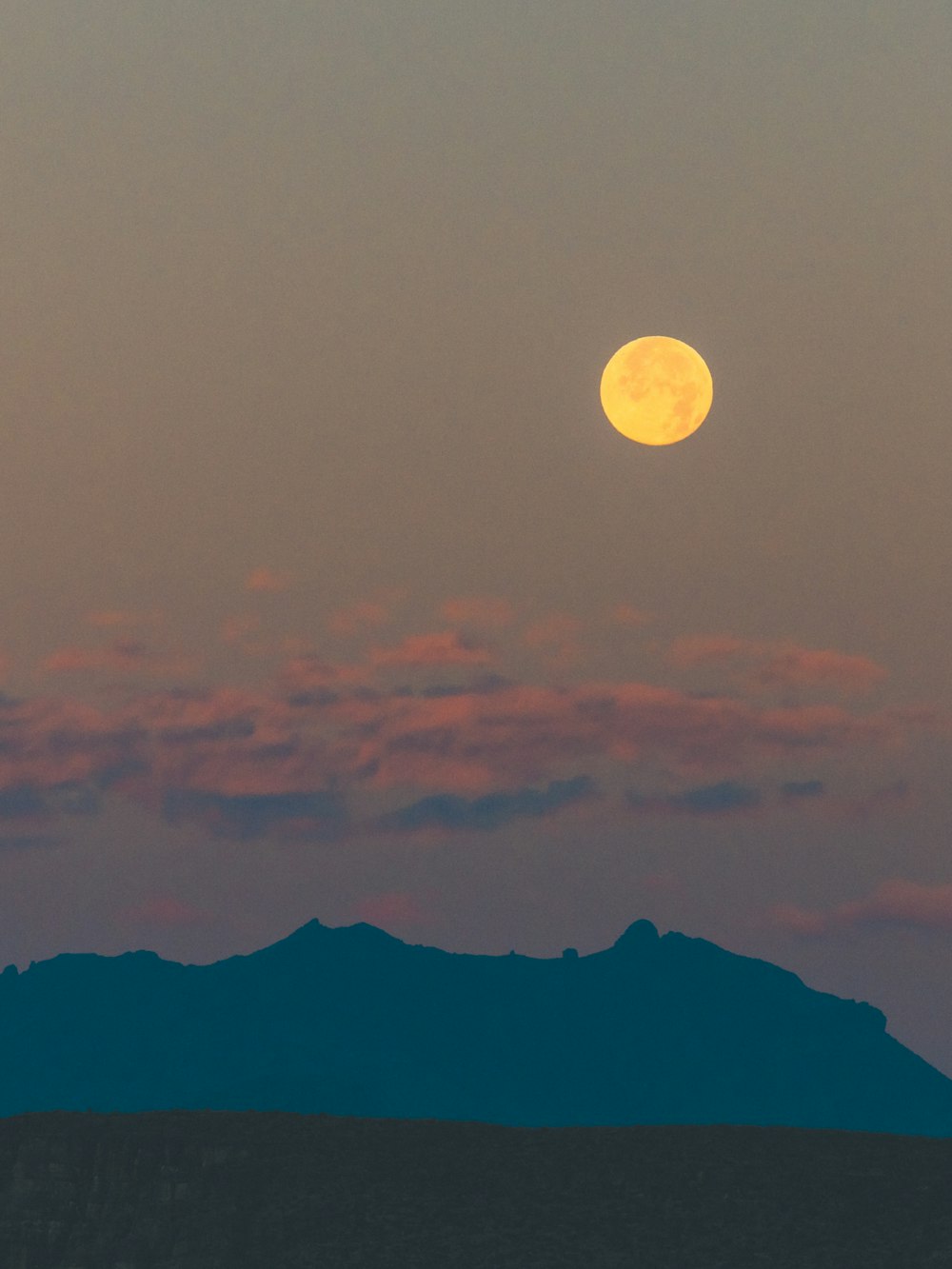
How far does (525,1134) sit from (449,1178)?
9.19 metres

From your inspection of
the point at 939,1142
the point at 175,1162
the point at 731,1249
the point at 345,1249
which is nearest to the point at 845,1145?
the point at 939,1142

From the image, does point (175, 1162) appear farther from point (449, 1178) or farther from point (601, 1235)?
point (601, 1235)

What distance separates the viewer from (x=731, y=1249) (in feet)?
360

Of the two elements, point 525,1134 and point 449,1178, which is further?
point 525,1134

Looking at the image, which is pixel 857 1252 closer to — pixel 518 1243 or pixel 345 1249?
pixel 518 1243

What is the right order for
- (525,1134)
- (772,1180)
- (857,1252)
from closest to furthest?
(857,1252)
(772,1180)
(525,1134)

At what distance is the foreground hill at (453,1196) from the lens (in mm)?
110625

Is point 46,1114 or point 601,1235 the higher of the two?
point 46,1114

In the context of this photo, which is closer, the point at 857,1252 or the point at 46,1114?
the point at 857,1252

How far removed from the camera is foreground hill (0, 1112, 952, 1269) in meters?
111

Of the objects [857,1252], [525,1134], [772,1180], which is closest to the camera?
[857,1252]

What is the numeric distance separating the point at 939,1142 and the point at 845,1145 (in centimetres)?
773

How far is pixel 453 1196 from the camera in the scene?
380 feet

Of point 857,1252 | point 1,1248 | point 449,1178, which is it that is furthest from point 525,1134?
point 1,1248
